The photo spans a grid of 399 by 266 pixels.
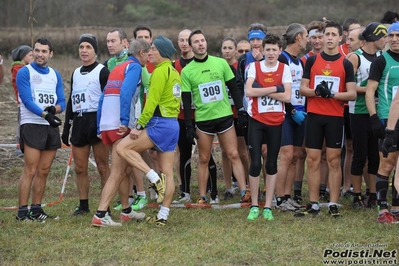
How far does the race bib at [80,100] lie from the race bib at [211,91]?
1.54 m

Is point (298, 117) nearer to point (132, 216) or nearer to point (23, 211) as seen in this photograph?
point (132, 216)

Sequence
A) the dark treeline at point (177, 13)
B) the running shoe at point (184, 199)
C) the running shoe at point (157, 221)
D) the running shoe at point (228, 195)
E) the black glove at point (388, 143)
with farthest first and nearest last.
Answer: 1. the dark treeline at point (177, 13)
2. the running shoe at point (228, 195)
3. the running shoe at point (184, 199)
4. the running shoe at point (157, 221)
5. the black glove at point (388, 143)

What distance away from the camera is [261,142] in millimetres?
8398

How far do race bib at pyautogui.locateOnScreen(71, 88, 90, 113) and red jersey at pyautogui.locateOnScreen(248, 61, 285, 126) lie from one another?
199cm

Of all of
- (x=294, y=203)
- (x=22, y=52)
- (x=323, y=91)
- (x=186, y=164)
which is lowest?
(x=294, y=203)

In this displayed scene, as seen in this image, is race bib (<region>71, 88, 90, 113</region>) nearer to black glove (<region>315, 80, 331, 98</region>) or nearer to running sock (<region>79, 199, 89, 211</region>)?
running sock (<region>79, 199, 89, 211</region>)

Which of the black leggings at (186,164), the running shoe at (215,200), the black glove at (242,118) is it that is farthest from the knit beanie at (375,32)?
the running shoe at (215,200)

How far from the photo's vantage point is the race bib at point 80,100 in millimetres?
8492

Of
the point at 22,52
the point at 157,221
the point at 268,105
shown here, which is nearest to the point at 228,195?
the point at 268,105

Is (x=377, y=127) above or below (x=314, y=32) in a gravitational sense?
below

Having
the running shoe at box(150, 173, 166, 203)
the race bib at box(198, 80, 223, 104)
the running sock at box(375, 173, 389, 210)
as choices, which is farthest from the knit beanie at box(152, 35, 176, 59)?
the running sock at box(375, 173, 389, 210)

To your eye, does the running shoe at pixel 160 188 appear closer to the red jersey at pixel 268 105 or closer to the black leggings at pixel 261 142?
the black leggings at pixel 261 142

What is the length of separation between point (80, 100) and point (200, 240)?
243 cm

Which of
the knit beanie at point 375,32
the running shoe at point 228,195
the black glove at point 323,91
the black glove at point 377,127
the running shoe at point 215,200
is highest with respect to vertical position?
the knit beanie at point 375,32
